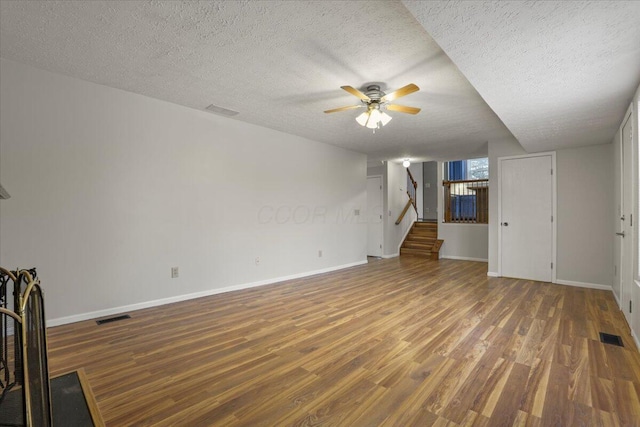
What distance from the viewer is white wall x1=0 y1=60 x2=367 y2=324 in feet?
9.79

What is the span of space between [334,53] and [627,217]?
341 cm

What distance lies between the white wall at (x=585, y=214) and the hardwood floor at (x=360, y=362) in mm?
967

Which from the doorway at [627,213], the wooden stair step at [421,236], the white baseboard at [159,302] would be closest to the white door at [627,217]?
the doorway at [627,213]

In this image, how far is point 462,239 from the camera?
7.81 meters

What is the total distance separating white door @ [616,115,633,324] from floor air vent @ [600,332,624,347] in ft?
1.09

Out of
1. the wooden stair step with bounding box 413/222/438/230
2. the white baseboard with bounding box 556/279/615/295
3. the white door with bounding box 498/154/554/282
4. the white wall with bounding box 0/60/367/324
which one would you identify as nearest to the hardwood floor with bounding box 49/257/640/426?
the white wall with bounding box 0/60/367/324

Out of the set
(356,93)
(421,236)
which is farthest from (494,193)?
(356,93)

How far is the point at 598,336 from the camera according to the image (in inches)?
113

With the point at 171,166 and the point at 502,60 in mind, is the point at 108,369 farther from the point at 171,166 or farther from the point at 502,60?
the point at 502,60

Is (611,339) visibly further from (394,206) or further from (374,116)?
(394,206)

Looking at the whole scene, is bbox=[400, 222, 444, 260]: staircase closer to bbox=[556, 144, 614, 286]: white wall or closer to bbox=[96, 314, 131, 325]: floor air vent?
bbox=[556, 144, 614, 286]: white wall

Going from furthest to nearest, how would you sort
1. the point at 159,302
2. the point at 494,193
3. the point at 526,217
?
the point at 494,193, the point at 526,217, the point at 159,302

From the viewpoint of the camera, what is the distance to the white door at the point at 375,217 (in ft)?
26.7

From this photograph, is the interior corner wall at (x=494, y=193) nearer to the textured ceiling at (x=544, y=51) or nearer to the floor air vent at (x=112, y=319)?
the textured ceiling at (x=544, y=51)
